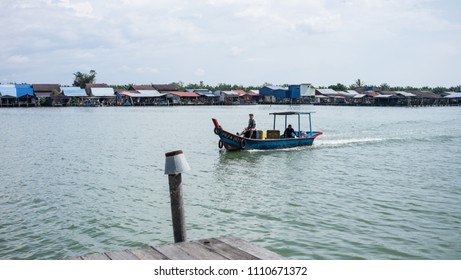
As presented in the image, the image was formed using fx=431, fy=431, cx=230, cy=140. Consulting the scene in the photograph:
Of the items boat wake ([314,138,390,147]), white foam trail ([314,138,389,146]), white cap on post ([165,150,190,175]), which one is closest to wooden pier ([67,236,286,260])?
white cap on post ([165,150,190,175])

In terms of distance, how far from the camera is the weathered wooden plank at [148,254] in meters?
4.19

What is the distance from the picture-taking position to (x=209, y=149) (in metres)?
20.1

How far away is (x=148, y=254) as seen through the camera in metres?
4.28

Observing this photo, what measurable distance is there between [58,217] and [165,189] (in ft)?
9.86

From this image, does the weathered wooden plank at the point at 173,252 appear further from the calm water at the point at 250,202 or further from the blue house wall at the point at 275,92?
the blue house wall at the point at 275,92

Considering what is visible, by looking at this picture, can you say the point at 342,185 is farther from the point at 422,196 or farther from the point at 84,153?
the point at 84,153

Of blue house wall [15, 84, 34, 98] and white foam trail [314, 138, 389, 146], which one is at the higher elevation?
blue house wall [15, 84, 34, 98]

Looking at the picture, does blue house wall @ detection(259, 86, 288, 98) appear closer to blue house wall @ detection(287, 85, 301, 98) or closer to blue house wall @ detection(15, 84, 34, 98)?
blue house wall @ detection(287, 85, 301, 98)

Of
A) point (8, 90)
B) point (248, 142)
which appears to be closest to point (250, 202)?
point (248, 142)

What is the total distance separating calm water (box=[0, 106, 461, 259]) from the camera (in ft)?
23.6

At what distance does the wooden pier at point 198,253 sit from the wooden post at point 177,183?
0.47m

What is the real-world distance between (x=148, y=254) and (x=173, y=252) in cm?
25

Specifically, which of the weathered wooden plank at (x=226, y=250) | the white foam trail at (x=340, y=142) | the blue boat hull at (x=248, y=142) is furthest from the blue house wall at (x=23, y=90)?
the weathered wooden plank at (x=226, y=250)
